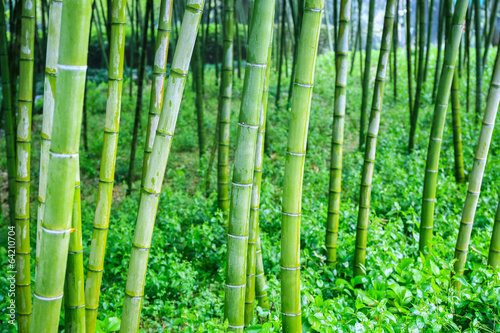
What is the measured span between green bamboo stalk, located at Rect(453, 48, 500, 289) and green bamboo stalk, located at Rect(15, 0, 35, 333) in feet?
6.40

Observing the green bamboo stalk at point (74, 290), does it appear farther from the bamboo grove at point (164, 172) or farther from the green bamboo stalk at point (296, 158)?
the green bamboo stalk at point (296, 158)

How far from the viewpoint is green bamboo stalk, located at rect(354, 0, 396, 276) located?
210cm

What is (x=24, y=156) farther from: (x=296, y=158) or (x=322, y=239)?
(x=322, y=239)

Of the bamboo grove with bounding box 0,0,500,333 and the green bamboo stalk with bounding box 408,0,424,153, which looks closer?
the bamboo grove with bounding box 0,0,500,333

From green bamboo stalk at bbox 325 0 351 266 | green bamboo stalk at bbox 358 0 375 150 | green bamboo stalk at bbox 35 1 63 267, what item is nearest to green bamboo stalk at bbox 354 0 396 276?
green bamboo stalk at bbox 325 0 351 266

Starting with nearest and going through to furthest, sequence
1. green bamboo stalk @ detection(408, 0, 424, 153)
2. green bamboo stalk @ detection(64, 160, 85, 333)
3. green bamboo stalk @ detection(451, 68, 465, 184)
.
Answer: green bamboo stalk @ detection(64, 160, 85, 333)
green bamboo stalk @ detection(451, 68, 465, 184)
green bamboo stalk @ detection(408, 0, 424, 153)

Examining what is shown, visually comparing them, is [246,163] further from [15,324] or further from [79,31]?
[15,324]

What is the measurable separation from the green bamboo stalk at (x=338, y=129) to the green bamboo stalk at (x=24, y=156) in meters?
1.31

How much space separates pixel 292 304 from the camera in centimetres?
140

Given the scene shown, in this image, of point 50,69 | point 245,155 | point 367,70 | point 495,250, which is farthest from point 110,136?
point 367,70

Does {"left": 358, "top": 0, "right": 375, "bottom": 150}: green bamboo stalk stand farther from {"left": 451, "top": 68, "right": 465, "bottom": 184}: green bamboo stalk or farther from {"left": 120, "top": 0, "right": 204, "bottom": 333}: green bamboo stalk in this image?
{"left": 120, "top": 0, "right": 204, "bottom": 333}: green bamboo stalk

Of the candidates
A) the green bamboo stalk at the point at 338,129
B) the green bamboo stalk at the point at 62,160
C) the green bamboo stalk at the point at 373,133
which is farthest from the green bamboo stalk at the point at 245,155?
the green bamboo stalk at the point at 373,133

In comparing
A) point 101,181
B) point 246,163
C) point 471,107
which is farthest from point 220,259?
point 471,107

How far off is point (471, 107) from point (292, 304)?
525 centimetres
